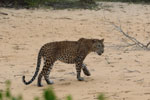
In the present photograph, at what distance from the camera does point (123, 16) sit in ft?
58.2

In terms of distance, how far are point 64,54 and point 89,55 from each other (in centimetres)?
288

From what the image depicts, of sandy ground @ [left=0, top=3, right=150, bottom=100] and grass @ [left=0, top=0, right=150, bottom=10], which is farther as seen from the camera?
grass @ [left=0, top=0, right=150, bottom=10]

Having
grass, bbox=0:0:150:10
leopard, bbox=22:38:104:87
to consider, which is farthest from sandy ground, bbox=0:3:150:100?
grass, bbox=0:0:150:10

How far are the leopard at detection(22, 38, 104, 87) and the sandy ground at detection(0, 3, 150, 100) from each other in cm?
19

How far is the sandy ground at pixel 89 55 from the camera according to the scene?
791cm

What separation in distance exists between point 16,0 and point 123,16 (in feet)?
13.3

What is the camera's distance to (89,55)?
11438 millimetres

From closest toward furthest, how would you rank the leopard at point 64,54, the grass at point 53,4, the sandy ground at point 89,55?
the sandy ground at point 89,55, the leopard at point 64,54, the grass at point 53,4

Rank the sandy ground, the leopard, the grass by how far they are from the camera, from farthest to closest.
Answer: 1. the grass
2. the leopard
3. the sandy ground

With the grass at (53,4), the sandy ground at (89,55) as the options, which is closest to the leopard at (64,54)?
the sandy ground at (89,55)

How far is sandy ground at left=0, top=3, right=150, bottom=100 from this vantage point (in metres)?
7.91

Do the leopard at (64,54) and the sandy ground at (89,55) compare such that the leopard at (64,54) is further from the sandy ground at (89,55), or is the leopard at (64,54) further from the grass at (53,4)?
the grass at (53,4)

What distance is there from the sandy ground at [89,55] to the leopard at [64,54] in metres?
0.19

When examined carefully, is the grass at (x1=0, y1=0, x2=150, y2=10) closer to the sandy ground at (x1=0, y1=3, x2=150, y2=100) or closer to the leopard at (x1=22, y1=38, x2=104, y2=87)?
the sandy ground at (x1=0, y1=3, x2=150, y2=100)
